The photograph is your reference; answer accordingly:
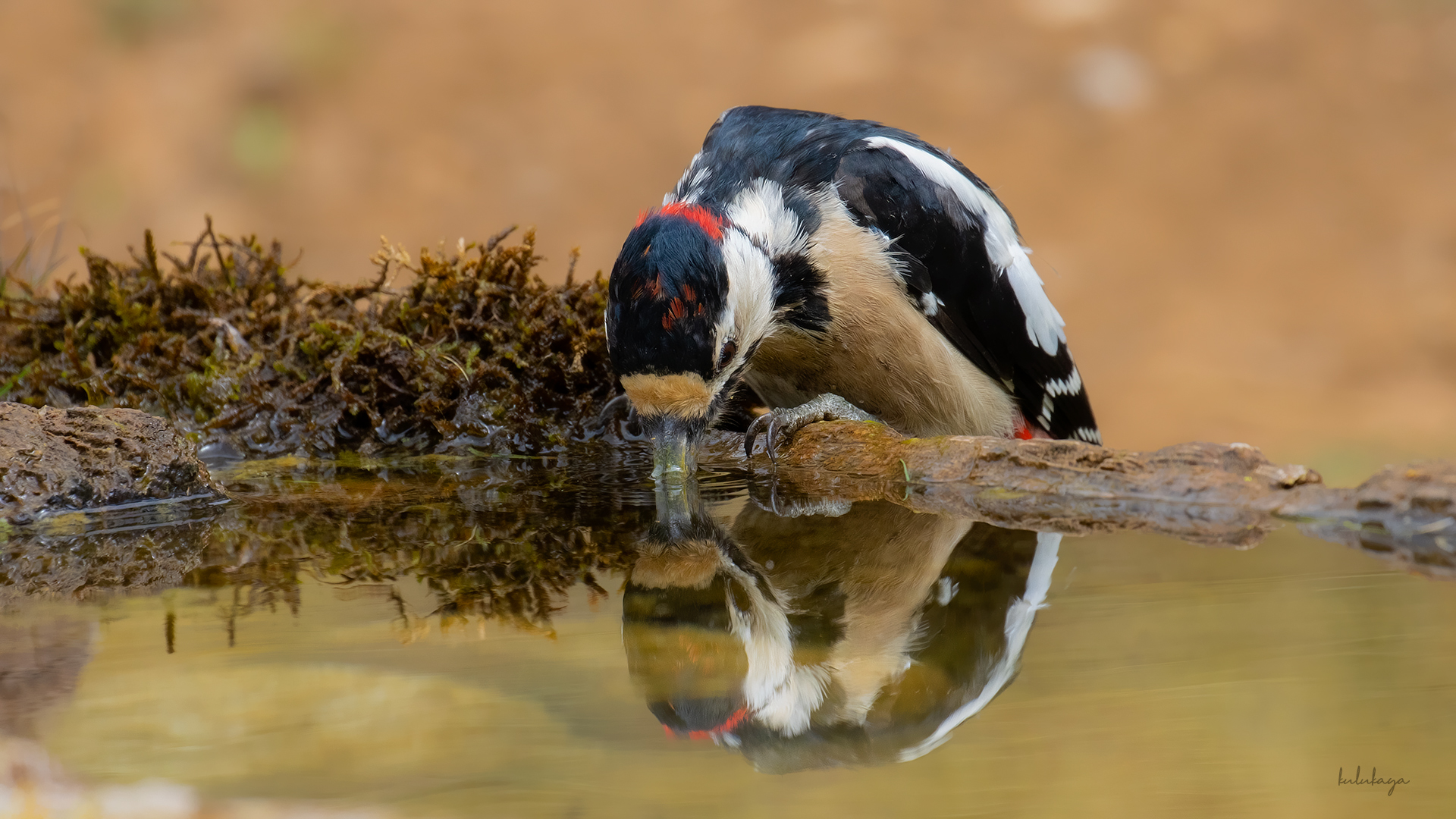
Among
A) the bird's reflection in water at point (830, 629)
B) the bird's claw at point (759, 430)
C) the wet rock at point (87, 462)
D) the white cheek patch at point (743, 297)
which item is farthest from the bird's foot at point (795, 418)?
the wet rock at point (87, 462)

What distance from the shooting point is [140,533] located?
8.54 ft

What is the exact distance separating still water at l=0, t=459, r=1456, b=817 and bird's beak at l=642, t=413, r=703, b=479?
55cm

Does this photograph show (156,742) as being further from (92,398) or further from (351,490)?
(92,398)

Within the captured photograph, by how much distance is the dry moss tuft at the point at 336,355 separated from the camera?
3.87 meters

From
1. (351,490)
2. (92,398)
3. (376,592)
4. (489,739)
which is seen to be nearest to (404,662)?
(489,739)

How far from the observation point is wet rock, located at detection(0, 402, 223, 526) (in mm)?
2703

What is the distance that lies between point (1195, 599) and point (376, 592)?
146cm

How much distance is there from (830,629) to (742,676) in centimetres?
24

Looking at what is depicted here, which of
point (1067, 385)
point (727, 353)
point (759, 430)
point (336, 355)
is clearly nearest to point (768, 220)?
point (727, 353)

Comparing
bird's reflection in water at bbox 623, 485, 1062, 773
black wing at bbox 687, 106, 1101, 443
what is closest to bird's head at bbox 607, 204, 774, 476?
black wing at bbox 687, 106, 1101, 443

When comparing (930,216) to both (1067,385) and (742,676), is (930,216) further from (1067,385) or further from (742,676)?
(742,676)

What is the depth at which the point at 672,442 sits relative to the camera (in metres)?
3.00

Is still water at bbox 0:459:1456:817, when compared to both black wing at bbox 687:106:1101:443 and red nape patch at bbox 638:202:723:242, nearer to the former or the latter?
red nape patch at bbox 638:202:723:242

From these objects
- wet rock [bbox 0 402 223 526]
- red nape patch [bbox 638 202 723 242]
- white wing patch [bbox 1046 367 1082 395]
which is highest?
red nape patch [bbox 638 202 723 242]
